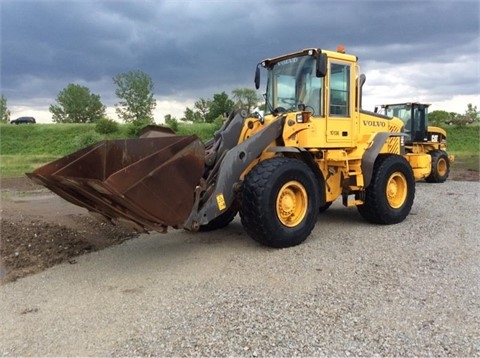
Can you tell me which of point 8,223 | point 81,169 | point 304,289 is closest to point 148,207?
point 81,169

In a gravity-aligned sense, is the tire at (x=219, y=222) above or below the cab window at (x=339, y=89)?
below

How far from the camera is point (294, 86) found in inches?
286

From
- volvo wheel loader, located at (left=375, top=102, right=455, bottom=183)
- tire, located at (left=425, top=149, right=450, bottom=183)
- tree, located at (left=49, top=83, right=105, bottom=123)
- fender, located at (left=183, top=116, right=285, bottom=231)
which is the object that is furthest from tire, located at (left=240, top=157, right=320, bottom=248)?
tree, located at (left=49, top=83, right=105, bottom=123)

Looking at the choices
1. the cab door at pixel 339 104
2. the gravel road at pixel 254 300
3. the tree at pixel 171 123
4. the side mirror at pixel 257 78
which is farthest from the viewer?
the tree at pixel 171 123

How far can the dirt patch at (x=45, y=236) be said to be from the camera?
605 cm

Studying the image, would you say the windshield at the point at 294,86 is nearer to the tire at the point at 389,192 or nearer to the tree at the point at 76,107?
the tire at the point at 389,192

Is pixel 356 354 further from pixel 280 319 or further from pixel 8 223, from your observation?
pixel 8 223

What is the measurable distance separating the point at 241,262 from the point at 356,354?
234 cm

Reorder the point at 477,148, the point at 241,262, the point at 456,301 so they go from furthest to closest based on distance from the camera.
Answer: the point at 477,148
the point at 241,262
the point at 456,301

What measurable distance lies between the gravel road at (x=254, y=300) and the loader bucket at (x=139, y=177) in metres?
0.78

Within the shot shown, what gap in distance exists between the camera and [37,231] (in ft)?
23.7

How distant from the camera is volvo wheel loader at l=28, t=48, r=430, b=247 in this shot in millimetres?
4961

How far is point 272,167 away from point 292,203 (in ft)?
2.26

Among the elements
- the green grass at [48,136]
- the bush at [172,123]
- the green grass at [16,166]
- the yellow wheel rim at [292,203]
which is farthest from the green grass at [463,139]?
the yellow wheel rim at [292,203]
